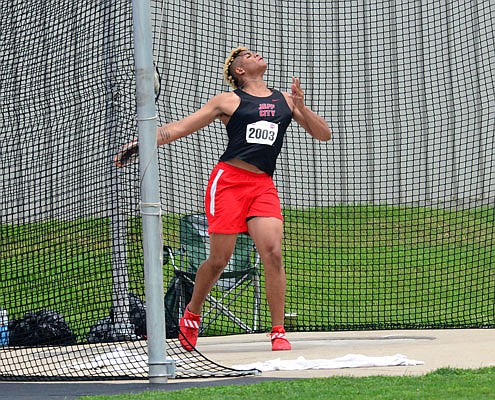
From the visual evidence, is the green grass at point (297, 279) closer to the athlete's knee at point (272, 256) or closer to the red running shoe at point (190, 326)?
the red running shoe at point (190, 326)

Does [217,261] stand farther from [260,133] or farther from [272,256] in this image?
[260,133]

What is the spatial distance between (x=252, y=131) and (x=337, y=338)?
1821mm

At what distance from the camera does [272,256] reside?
23.0 feet

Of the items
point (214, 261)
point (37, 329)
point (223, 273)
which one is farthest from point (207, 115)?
point (223, 273)

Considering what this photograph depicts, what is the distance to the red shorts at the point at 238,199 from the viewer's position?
7.12 m

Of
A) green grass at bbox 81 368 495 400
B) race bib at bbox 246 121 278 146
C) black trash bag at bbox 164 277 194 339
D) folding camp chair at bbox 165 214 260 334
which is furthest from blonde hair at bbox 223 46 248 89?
green grass at bbox 81 368 495 400

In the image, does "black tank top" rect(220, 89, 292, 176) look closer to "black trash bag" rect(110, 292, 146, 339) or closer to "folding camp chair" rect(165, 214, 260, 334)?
"black trash bag" rect(110, 292, 146, 339)

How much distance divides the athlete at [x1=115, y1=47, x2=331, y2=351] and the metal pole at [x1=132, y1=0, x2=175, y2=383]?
1.14 m

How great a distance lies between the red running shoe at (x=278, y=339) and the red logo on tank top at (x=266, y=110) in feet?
4.45

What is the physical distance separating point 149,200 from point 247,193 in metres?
1.40

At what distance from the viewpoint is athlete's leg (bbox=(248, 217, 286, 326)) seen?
7012 millimetres

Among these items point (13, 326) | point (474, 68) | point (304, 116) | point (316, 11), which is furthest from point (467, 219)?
point (13, 326)

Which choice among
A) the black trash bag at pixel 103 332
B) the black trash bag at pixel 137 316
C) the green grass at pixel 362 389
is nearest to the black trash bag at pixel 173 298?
the black trash bag at pixel 137 316

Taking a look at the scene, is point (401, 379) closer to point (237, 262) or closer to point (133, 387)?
point (133, 387)
